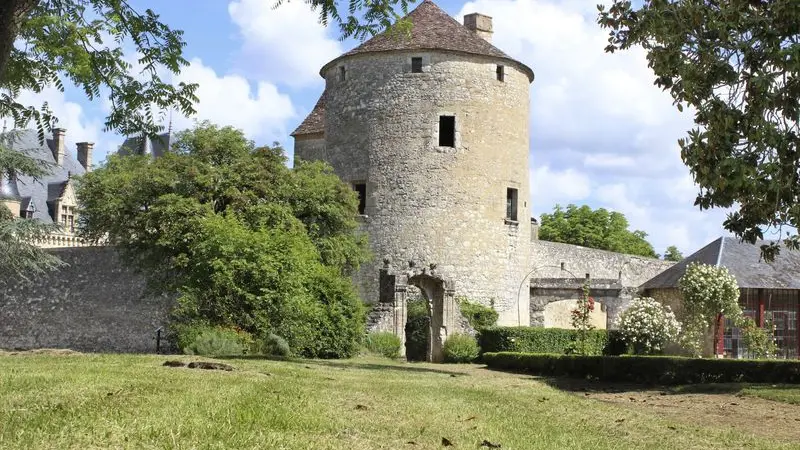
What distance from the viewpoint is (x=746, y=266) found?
100 ft

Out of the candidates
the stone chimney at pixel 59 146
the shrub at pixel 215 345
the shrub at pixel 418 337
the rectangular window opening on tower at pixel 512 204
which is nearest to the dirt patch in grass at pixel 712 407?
the shrub at pixel 215 345

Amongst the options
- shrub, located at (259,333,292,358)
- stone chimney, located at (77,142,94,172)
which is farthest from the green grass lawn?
stone chimney, located at (77,142,94,172)

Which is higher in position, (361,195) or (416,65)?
(416,65)

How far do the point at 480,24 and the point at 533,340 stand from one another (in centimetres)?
1400

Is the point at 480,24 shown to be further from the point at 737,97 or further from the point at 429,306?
the point at 737,97

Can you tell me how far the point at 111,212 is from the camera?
26328 millimetres

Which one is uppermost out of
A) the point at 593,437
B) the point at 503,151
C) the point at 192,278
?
the point at 503,151

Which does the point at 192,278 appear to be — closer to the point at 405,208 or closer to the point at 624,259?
the point at 405,208

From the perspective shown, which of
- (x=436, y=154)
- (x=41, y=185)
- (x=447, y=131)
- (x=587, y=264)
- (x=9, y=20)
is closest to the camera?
(x=9, y=20)

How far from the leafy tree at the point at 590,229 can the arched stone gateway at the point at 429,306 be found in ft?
105

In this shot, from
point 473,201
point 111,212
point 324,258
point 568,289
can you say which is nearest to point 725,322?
point 568,289

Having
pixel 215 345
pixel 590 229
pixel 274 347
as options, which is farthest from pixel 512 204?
pixel 590 229

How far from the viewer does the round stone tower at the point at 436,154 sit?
30.2 metres

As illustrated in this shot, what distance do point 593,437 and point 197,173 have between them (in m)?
19.3
